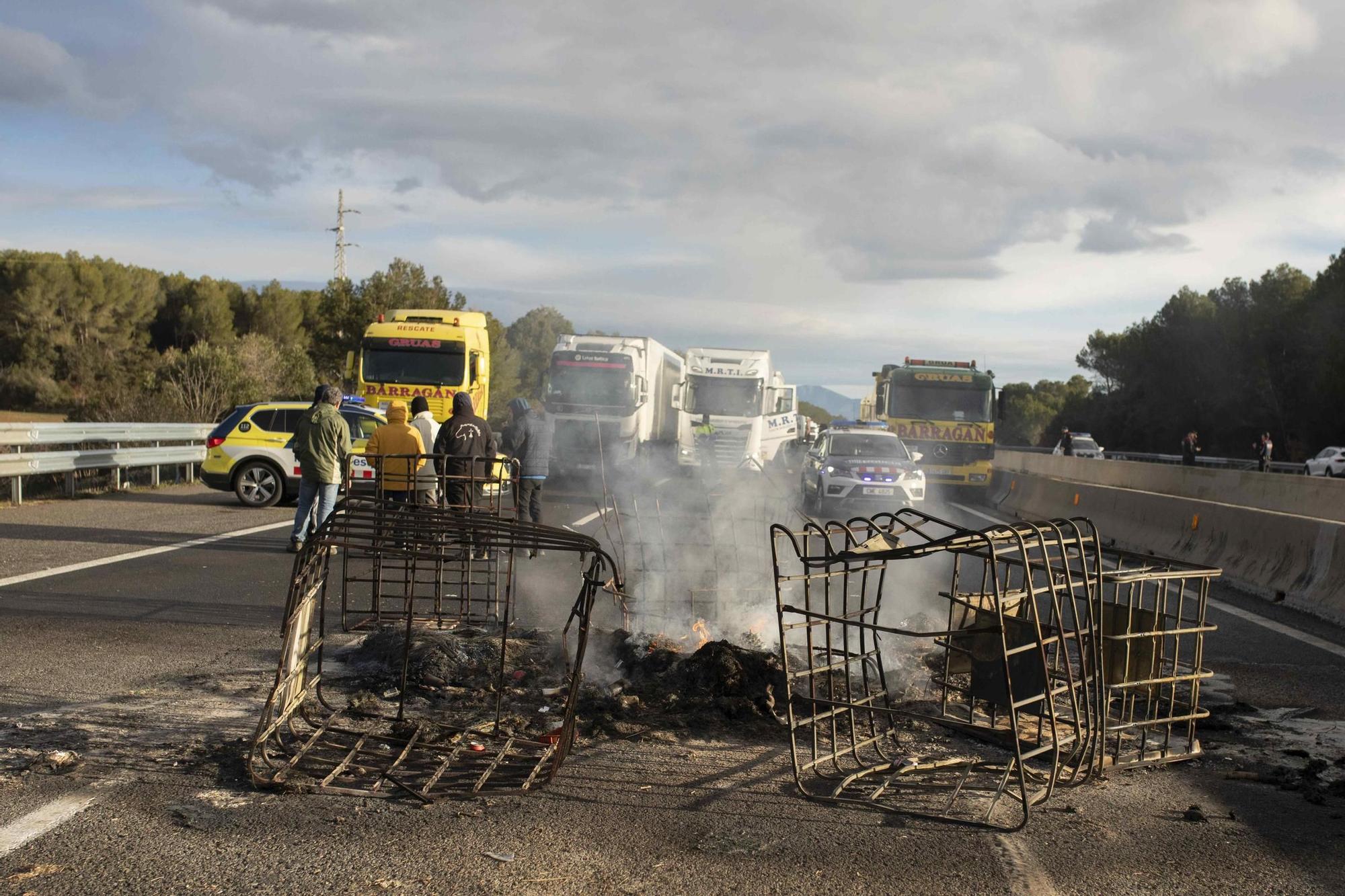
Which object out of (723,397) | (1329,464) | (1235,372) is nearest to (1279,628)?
(723,397)

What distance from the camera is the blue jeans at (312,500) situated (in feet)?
37.0

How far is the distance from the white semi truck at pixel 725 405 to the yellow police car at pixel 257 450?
42.8 feet

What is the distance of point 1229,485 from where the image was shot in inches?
798

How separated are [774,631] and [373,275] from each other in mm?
49410

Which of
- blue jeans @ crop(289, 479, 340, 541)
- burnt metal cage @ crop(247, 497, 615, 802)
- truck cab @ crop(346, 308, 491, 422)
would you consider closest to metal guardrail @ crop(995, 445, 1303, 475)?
truck cab @ crop(346, 308, 491, 422)

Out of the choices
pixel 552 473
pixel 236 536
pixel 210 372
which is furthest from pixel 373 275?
pixel 236 536

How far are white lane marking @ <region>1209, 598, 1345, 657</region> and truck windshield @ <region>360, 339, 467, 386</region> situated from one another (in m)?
17.0

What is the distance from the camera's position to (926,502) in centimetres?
2352

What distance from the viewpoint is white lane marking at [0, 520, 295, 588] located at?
9.94 meters

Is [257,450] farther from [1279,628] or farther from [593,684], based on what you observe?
[1279,628]

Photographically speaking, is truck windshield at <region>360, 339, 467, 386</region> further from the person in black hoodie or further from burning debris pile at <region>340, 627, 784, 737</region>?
burning debris pile at <region>340, 627, 784, 737</region>

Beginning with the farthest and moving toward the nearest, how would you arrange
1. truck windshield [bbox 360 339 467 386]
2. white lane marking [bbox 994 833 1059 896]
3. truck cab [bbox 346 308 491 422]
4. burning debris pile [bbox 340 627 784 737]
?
truck windshield [bbox 360 339 467 386] → truck cab [bbox 346 308 491 422] → burning debris pile [bbox 340 627 784 737] → white lane marking [bbox 994 833 1059 896]

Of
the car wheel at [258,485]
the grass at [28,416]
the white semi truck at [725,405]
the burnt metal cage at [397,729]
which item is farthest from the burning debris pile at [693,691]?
the grass at [28,416]

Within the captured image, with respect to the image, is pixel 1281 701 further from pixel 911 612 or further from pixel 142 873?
pixel 142 873
